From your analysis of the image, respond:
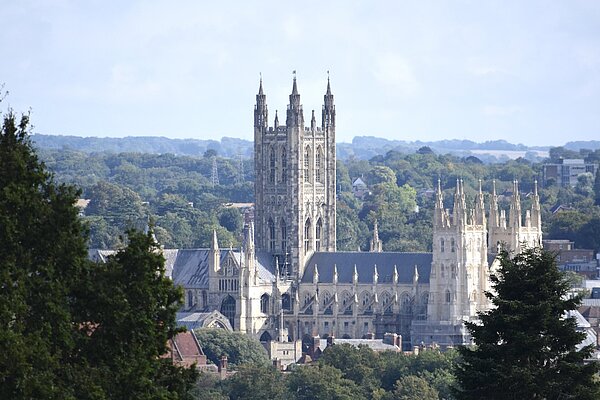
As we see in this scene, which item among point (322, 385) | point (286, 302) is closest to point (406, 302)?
point (286, 302)

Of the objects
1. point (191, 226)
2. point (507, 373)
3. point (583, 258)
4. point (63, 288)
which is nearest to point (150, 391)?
point (63, 288)

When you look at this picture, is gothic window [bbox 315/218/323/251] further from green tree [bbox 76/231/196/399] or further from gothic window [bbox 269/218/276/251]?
green tree [bbox 76/231/196/399]

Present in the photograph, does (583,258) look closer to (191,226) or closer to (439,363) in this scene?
(191,226)

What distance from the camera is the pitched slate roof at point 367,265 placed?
369 ft

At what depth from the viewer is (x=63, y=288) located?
99.2 ft

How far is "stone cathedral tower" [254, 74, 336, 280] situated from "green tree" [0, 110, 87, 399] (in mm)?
84312

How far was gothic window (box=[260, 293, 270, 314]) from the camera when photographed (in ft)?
374

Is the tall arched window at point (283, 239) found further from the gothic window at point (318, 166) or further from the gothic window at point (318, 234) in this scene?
the gothic window at point (318, 166)

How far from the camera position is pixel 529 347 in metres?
40.8

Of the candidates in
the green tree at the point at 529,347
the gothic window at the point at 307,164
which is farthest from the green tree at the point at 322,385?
the green tree at the point at 529,347

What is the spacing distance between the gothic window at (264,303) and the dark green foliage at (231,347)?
24.5 feet

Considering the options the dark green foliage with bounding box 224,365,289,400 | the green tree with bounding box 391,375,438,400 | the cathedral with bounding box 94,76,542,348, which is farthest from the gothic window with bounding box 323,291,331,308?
the green tree with bounding box 391,375,438,400

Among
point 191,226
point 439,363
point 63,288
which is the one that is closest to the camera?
point 63,288

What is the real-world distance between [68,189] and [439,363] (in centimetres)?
6177
